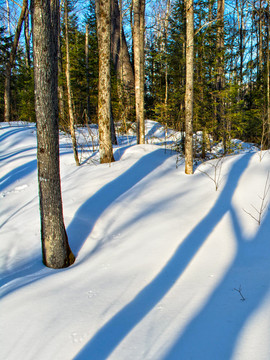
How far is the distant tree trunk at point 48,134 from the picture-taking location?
3.12m

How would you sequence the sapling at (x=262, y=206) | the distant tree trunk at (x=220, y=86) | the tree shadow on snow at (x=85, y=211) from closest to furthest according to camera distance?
the tree shadow on snow at (x=85, y=211)
the sapling at (x=262, y=206)
the distant tree trunk at (x=220, y=86)

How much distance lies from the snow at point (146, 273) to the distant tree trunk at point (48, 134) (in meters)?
0.32

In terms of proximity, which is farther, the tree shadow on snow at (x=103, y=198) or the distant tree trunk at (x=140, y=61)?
the distant tree trunk at (x=140, y=61)

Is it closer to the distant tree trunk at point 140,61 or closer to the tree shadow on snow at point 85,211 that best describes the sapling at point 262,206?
the tree shadow on snow at point 85,211

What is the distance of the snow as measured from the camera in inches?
86.8

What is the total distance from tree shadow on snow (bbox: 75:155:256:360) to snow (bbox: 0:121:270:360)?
11 millimetres

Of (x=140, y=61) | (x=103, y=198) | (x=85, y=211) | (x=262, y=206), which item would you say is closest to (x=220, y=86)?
(x=140, y=61)

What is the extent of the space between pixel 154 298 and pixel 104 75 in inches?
223

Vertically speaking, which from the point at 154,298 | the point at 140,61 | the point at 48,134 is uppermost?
the point at 140,61

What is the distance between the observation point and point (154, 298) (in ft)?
9.02

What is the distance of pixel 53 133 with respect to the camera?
338 centimetres

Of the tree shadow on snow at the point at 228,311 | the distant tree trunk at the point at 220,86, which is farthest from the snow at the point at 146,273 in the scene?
the distant tree trunk at the point at 220,86

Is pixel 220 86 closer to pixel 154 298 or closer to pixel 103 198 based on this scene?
pixel 103 198

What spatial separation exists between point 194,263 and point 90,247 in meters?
1.60
